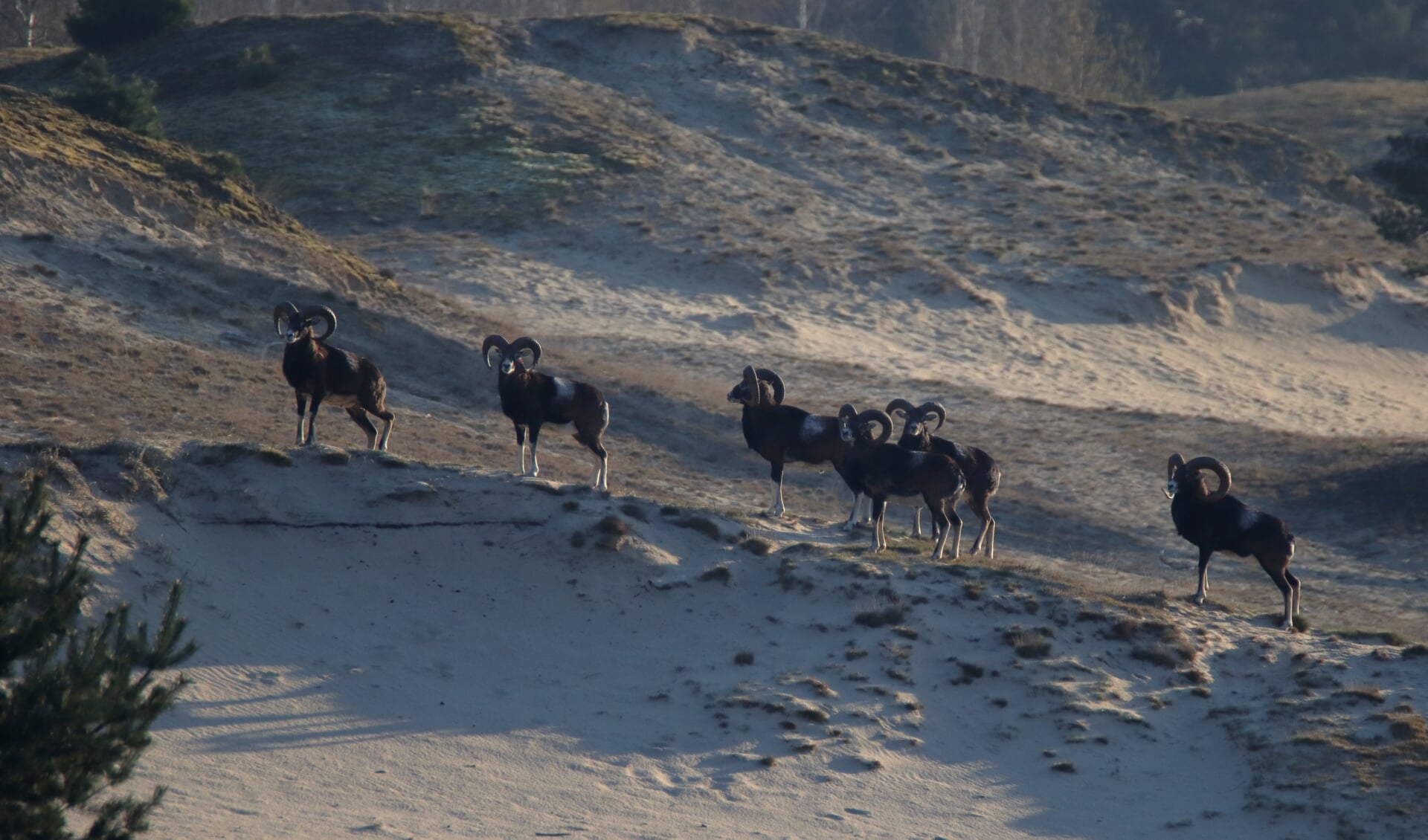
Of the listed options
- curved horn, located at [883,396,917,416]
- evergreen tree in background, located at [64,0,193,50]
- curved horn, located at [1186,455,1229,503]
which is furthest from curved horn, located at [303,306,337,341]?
evergreen tree in background, located at [64,0,193,50]

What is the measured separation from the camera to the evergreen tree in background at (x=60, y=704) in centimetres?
942

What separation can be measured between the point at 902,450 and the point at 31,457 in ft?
32.9

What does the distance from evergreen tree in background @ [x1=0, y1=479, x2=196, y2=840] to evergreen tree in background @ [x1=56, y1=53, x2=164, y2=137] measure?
3033 centimetres

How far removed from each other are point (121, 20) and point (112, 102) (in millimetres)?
17917

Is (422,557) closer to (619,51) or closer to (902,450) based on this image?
(902,450)

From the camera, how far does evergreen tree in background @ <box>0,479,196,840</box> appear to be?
30.9 feet

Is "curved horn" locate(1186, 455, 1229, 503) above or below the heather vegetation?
below

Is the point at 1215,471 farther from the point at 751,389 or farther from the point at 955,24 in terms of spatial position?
the point at 955,24

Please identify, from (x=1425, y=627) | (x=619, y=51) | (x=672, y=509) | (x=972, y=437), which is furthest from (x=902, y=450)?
(x=619, y=51)

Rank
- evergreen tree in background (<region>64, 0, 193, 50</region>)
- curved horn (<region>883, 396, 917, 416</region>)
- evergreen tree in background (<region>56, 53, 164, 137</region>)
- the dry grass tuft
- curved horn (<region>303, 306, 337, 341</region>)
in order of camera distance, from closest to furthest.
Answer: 1. the dry grass tuft
2. curved horn (<region>303, 306, 337, 341</region>)
3. curved horn (<region>883, 396, 917, 416</region>)
4. evergreen tree in background (<region>56, 53, 164, 137</region>)
5. evergreen tree in background (<region>64, 0, 193, 50</region>)

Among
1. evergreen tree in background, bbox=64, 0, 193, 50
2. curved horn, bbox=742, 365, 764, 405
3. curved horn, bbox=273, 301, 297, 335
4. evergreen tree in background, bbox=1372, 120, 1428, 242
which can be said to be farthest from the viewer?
evergreen tree in background, bbox=64, 0, 193, 50

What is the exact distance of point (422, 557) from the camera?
55.3 ft

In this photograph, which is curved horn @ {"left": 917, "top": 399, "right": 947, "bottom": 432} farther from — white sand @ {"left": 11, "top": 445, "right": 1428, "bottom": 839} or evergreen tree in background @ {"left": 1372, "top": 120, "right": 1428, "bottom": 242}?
evergreen tree in background @ {"left": 1372, "top": 120, "right": 1428, "bottom": 242}

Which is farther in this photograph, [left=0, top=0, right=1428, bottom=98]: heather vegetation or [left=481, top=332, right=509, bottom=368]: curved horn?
[left=0, top=0, right=1428, bottom=98]: heather vegetation
